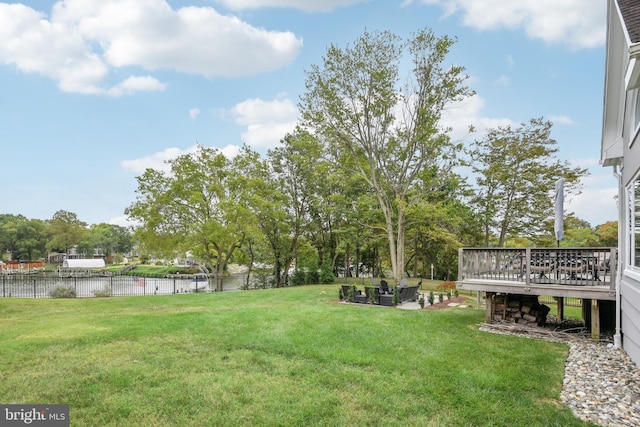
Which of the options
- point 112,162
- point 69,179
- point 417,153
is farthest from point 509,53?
point 69,179

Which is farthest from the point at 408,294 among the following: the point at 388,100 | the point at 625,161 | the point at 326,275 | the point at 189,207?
the point at 189,207

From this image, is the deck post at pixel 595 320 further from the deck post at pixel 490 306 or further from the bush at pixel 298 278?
the bush at pixel 298 278

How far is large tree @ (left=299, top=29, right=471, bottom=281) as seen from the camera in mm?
Answer: 17359

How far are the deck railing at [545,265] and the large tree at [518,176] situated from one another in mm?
12815

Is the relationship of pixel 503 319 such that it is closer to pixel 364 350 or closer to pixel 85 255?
pixel 364 350

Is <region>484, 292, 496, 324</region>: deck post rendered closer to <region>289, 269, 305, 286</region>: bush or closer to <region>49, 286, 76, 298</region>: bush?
<region>289, 269, 305, 286</region>: bush

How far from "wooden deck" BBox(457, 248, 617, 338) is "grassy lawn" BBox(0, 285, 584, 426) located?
1.24 meters

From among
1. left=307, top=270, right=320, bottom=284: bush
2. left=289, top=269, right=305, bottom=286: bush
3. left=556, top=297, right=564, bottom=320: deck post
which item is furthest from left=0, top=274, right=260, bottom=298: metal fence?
left=556, top=297, right=564, bottom=320: deck post

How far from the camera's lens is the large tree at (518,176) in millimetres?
19422

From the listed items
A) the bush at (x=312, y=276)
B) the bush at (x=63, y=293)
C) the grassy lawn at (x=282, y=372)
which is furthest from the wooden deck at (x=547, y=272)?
the bush at (x=63, y=293)

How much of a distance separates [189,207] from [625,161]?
2161 centimetres

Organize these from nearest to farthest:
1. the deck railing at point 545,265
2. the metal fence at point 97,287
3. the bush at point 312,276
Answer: the deck railing at point 545,265, the metal fence at point 97,287, the bush at point 312,276

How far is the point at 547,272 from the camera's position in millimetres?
8234

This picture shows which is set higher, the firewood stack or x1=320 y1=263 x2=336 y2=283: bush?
the firewood stack
